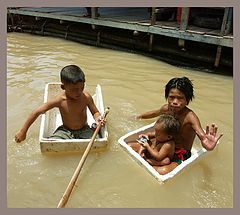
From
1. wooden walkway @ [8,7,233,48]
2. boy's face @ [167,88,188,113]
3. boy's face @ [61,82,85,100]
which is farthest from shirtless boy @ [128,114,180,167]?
wooden walkway @ [8,7,233,48]

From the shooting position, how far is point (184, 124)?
3.06 metres

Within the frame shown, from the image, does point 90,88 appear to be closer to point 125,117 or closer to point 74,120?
point 125,117

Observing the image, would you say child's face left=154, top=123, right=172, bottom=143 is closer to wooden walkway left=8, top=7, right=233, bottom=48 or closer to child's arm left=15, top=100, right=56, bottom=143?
child's arm left=15, top=100, right=56, bottom=143

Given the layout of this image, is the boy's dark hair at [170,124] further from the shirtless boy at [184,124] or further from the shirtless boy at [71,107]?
the shirtless boy at [71,107]

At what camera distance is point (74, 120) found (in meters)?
3.41

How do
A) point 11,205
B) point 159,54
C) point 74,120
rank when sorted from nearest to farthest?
point 11,205
point 74,120
point 159,54

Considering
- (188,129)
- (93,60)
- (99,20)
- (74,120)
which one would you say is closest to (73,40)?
(99,20)

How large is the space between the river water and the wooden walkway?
28.9 inches

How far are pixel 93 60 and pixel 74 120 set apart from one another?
3.80 meters

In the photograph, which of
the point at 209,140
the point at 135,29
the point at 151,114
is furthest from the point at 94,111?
the point at 135,29

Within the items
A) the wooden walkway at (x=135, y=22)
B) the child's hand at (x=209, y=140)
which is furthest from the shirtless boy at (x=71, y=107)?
the wooden walkway at (x=135, y=22)

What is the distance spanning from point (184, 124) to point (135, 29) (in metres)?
4.67

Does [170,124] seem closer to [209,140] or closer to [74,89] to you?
[209,140]

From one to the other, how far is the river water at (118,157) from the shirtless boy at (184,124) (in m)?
0.19
